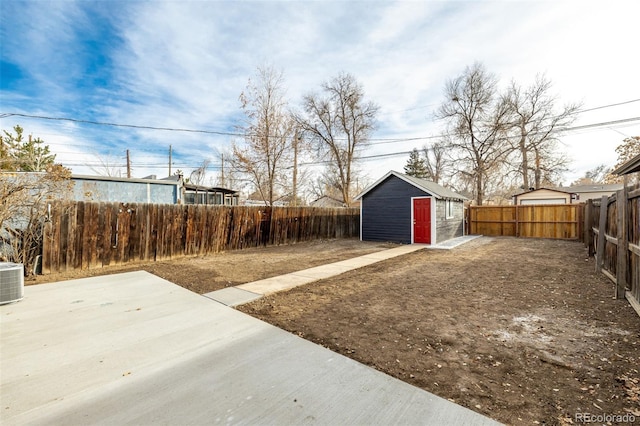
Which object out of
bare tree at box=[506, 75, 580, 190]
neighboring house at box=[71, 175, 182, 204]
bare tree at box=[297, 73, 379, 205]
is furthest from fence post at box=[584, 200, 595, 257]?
bare tree at box=[297, 73, 379, 205]

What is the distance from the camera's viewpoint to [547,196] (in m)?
19.7

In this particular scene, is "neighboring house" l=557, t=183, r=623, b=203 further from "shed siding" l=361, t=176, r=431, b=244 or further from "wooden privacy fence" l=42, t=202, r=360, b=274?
"wooden privacy fence" l=42, t=202, r=360, b=274

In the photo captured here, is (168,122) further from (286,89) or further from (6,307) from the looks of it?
(6,307)

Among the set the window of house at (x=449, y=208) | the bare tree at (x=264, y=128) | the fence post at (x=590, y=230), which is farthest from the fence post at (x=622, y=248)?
the bare tree at (x=264, y=128)

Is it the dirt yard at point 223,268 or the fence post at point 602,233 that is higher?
the fence post at point 602,233

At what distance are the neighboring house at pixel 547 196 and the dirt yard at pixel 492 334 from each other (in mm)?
17364

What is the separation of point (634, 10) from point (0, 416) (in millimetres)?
13803

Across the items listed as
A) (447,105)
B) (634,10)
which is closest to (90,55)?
(634,10)

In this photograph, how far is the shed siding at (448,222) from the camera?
12.4 m

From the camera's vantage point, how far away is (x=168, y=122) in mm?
14234

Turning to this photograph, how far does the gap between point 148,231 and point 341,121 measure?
19.2 m

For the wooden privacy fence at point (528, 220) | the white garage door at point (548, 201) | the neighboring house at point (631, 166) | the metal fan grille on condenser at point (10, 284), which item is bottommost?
the metal fan grille on condenser at point (10, 284)

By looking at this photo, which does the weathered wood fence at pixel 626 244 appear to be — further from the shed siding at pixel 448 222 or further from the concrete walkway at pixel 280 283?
the shed siding at pixel 448 222

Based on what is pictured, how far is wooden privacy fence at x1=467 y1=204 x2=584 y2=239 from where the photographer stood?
13719 mm
